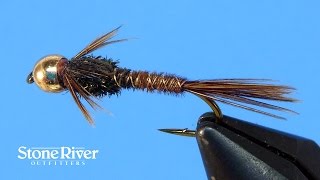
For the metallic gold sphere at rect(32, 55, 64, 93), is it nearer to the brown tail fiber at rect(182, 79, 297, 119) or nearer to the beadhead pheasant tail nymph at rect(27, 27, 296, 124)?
the beadhead pheasant tail nymph at rect(27, 27, 296, 124)

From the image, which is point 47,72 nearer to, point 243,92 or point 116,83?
point 116,83

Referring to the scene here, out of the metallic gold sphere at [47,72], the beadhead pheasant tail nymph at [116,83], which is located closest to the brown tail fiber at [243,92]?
the beadhead pheasant tail nymph at [116,83]

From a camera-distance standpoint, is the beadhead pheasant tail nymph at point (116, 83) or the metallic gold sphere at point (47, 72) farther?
the metallic gold sphere at point (47, 72)

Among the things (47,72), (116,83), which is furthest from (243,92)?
(47,72)

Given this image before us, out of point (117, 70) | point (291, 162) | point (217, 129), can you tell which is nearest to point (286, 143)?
point (291, 162)

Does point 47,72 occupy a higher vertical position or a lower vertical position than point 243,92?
higher

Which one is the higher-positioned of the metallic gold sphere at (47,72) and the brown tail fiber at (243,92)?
the metallic gold sphere at (47,72)

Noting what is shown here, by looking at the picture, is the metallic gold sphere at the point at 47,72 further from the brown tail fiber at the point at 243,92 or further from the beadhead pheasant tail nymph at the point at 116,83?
the brown tail fiber at the point at 243,92
